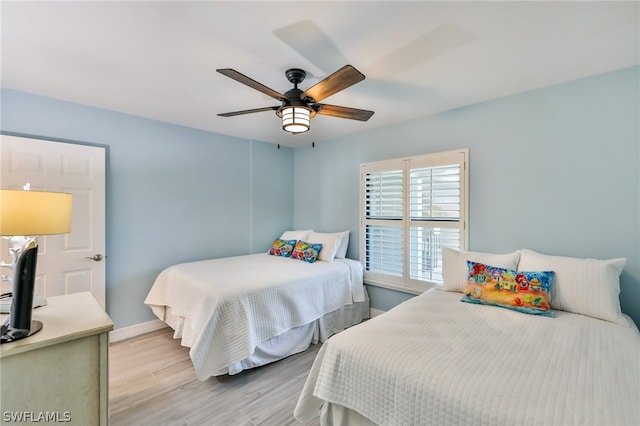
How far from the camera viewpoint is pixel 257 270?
301cm

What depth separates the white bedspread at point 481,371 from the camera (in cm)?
104

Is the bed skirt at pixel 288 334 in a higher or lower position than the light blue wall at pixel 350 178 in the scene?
lower

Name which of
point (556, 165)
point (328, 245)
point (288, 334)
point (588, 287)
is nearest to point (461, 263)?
point (588, 287)

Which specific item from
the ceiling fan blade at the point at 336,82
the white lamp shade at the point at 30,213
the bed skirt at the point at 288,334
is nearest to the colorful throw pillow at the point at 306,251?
the bed skirt at the point at 288,334

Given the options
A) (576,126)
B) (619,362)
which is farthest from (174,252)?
(576,126)

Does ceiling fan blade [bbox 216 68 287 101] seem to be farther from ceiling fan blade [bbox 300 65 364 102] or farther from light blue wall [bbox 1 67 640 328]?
light blue wall [bbox 1 67 640 328]

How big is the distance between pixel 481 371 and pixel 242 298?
1731 mm

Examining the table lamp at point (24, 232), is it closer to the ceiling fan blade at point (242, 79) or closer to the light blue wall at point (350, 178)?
the ceiling fan blade at point (242, 79)

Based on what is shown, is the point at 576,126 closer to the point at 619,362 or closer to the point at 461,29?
the point at 461,29

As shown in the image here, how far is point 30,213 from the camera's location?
127 centimetres

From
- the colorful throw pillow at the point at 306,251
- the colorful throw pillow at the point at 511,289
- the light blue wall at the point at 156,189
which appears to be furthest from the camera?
the colorful throw pillow at the point at 306,251

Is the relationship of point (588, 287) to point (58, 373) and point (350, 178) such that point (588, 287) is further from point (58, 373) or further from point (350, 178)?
point (58, 373)

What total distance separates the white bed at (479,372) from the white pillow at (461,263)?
52 centimetres

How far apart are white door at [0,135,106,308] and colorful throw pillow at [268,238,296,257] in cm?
189
